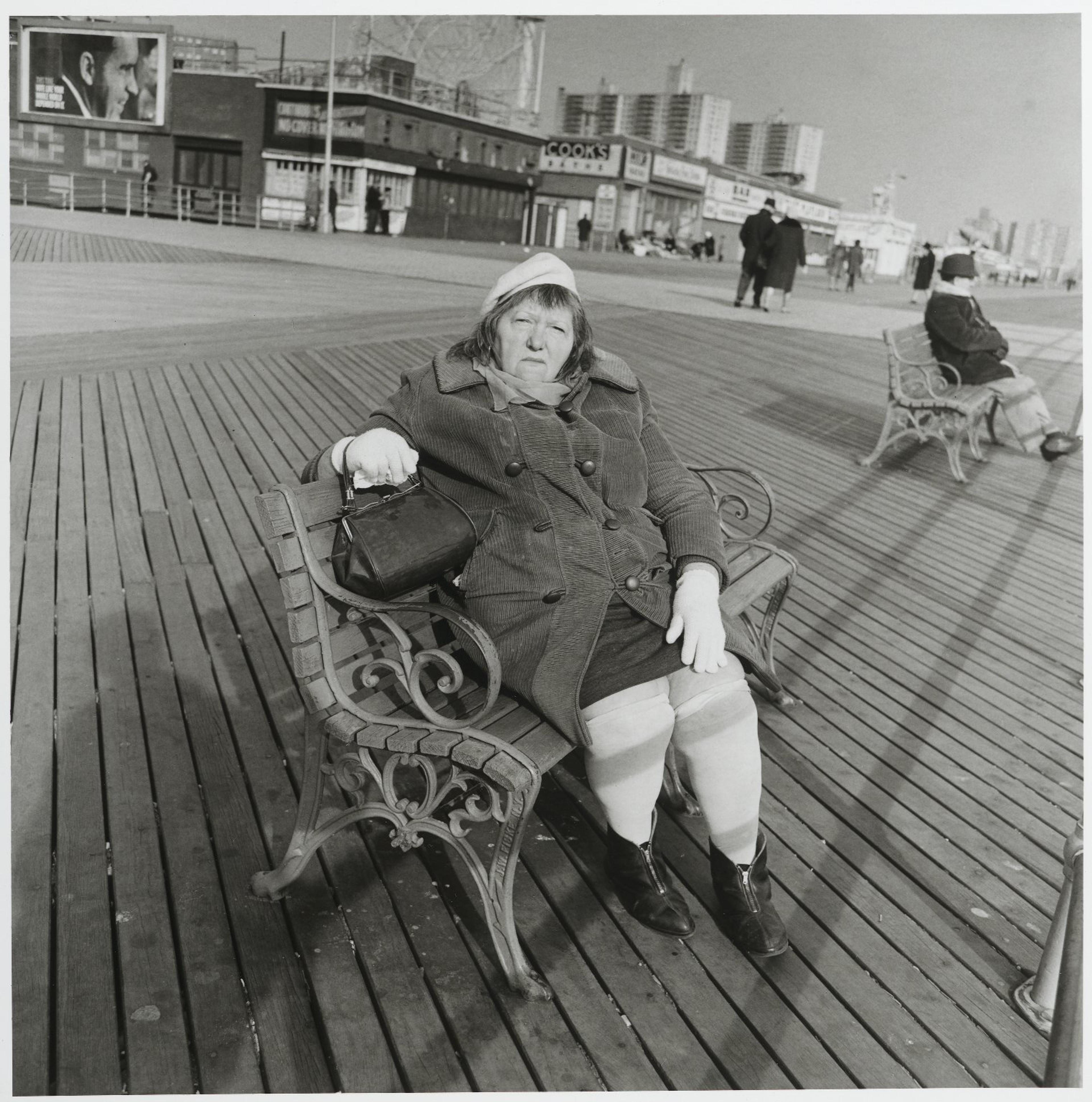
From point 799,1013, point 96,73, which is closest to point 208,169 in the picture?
point 96,73

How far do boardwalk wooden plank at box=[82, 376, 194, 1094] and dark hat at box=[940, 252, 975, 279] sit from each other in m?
5.35

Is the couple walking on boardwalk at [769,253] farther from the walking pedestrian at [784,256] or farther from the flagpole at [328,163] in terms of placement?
the flagpole at [328,163]

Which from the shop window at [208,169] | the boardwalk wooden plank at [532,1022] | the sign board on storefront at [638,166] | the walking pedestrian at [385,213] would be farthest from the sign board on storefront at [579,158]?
the boardwalk wooden plank at [532,1022]

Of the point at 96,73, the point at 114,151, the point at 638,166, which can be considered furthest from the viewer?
the point at 638,166

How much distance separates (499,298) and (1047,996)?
179 cm

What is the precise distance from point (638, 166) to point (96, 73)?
2811 cm

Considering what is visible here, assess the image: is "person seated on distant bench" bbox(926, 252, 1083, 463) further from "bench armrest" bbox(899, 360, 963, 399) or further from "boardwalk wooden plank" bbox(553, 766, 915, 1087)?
"boardwalk wooden plank" bbox(553, 766, 915, 1087)

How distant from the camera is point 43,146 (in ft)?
97.9

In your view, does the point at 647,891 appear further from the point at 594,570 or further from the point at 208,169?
the point at 208,169

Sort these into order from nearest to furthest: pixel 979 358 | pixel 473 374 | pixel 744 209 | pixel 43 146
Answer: pixel 473 374, pixel 979 358, pixel 43 146, pixel 744 209

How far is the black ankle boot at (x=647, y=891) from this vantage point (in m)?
2.14

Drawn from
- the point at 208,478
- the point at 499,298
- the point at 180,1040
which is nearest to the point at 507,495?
the point at 499,298

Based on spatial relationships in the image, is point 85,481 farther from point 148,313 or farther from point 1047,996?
point 148,313

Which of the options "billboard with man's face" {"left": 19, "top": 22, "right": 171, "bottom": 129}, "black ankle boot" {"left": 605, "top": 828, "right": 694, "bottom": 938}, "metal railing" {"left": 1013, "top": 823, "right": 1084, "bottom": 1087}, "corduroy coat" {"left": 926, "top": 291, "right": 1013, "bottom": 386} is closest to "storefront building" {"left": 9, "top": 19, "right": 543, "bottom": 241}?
"billboard with man's face" {"left": 19, "top": 22, "right": 171, "bottom": 129}
